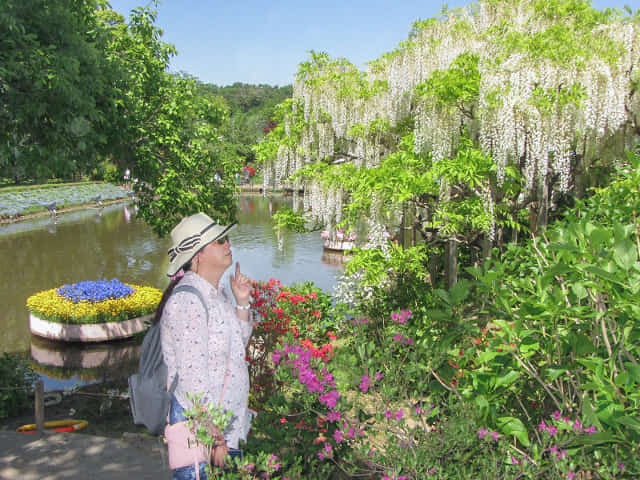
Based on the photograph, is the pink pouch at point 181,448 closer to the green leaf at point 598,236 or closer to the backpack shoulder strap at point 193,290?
the backpack shoulder strap at point 193,290

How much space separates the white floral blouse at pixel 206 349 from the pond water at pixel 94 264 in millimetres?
7911

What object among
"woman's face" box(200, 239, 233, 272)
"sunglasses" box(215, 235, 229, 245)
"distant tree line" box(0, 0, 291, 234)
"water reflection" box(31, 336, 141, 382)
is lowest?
"water reflection" box(31, 336, 141, 382)

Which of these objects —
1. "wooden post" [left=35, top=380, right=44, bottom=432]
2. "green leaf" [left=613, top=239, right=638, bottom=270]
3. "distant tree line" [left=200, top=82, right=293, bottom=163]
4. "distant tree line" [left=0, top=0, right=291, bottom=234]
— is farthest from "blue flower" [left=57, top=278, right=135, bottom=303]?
"distant tree line" [left=200, top=82, right=293, bottom=163]

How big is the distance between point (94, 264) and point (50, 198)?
25154 millimetres

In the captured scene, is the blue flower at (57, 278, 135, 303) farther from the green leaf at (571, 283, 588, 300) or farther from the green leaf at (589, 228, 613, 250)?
the green leaf at (589, 228, 613, 250)

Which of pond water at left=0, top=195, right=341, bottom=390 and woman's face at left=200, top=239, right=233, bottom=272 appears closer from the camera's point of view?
woman's face at left=200, top=239, right=233, bottom=272

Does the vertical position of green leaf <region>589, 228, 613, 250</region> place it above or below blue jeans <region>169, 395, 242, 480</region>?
above

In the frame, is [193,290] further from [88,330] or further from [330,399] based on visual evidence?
[88,330]

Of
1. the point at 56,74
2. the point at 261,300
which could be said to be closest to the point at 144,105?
the point at 56,74

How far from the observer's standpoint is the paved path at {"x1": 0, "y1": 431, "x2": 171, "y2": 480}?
169 inches

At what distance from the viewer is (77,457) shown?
4.62m

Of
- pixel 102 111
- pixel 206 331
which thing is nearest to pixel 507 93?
pixel 102 111

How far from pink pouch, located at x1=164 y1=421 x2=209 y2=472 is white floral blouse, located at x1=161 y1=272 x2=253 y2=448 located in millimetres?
131

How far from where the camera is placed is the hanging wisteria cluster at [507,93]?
21.5ft
